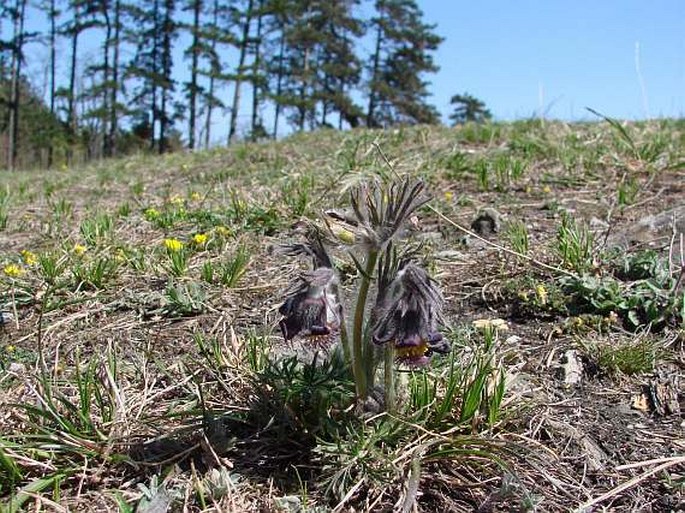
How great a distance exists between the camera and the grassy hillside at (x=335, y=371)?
5.38ft

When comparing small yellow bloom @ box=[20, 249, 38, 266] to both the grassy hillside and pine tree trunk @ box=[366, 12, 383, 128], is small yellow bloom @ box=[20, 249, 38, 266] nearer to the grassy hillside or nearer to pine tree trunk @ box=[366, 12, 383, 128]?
the grassy hillside

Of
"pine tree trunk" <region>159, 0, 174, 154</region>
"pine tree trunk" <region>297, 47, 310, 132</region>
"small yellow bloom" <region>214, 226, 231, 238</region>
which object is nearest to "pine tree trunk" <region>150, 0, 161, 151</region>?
"pine tree trunk" <region>159, 0, 174, 154</region>

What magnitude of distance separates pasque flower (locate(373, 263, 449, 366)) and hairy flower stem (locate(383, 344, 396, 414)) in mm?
92

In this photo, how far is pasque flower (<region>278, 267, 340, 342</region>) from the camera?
1.54 metres

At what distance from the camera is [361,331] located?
164cm

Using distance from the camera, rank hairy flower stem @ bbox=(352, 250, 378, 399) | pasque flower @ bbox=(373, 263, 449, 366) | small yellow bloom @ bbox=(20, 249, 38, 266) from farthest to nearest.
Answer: small yellow bloom @ bbox=(20, 249, 38, 266) < hairy flower stem @ bbox=(352, 250, 378, 399) < pasque flower @ bbox=(373, 263, 449, 366)

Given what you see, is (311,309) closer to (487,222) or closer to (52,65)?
(487,222)

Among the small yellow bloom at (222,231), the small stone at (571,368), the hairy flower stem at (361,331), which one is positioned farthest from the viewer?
the small yellow bloom at (222,231)

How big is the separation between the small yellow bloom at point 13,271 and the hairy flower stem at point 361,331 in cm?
226

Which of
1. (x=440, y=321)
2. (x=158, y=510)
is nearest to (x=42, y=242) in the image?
(x=158, y=510)

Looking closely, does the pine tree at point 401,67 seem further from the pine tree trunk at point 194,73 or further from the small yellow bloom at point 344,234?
the small yellow bloom at point 344,234

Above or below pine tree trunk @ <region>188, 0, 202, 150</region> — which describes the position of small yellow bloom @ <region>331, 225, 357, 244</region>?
below

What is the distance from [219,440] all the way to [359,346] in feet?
1.67

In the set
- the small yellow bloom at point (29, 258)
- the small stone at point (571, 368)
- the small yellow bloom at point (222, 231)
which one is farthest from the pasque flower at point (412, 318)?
the small yellow bloom at point (29, 258)
